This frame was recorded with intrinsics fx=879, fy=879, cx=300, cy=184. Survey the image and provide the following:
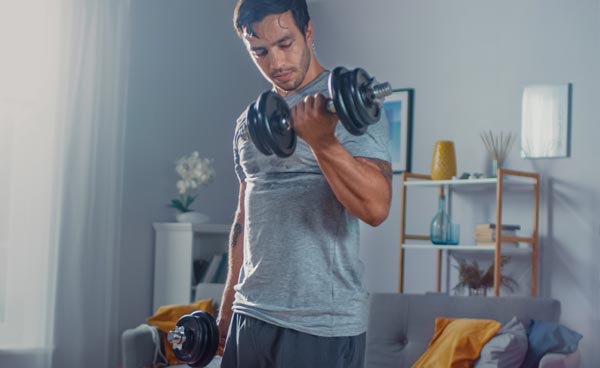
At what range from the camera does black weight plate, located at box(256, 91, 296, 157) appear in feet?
4.48

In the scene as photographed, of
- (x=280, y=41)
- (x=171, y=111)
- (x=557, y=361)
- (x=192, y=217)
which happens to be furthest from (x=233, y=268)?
(x=171, y=111)

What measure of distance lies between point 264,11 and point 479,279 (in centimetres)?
301

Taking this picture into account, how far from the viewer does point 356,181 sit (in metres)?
1.35

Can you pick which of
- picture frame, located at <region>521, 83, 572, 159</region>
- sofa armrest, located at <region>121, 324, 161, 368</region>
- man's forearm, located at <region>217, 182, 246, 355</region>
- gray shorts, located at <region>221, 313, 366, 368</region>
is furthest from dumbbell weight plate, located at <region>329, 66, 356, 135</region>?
picture frame, located at <region>521, 83, 572, 159</region>

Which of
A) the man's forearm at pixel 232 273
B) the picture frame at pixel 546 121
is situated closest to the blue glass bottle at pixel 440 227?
the picture frame at pixel 546 121

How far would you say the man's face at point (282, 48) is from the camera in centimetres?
154

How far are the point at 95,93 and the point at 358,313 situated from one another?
10.4 feet

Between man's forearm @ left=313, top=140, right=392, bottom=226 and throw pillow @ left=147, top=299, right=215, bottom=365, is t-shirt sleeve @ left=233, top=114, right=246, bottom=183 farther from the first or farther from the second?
throw pillow @ left=147, top=299, right=215, bottom=365

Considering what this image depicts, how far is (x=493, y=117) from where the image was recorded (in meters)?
4.53

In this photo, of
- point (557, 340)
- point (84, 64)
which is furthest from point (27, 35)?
point (557, 340)

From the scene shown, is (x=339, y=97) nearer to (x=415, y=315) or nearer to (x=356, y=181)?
(x=356, y=181)

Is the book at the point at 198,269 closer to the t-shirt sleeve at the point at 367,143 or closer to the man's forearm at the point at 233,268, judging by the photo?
the man's forearm at the point at 233,268

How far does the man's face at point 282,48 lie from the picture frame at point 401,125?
10.9 feet

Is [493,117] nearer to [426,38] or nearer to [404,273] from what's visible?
[426,38]
